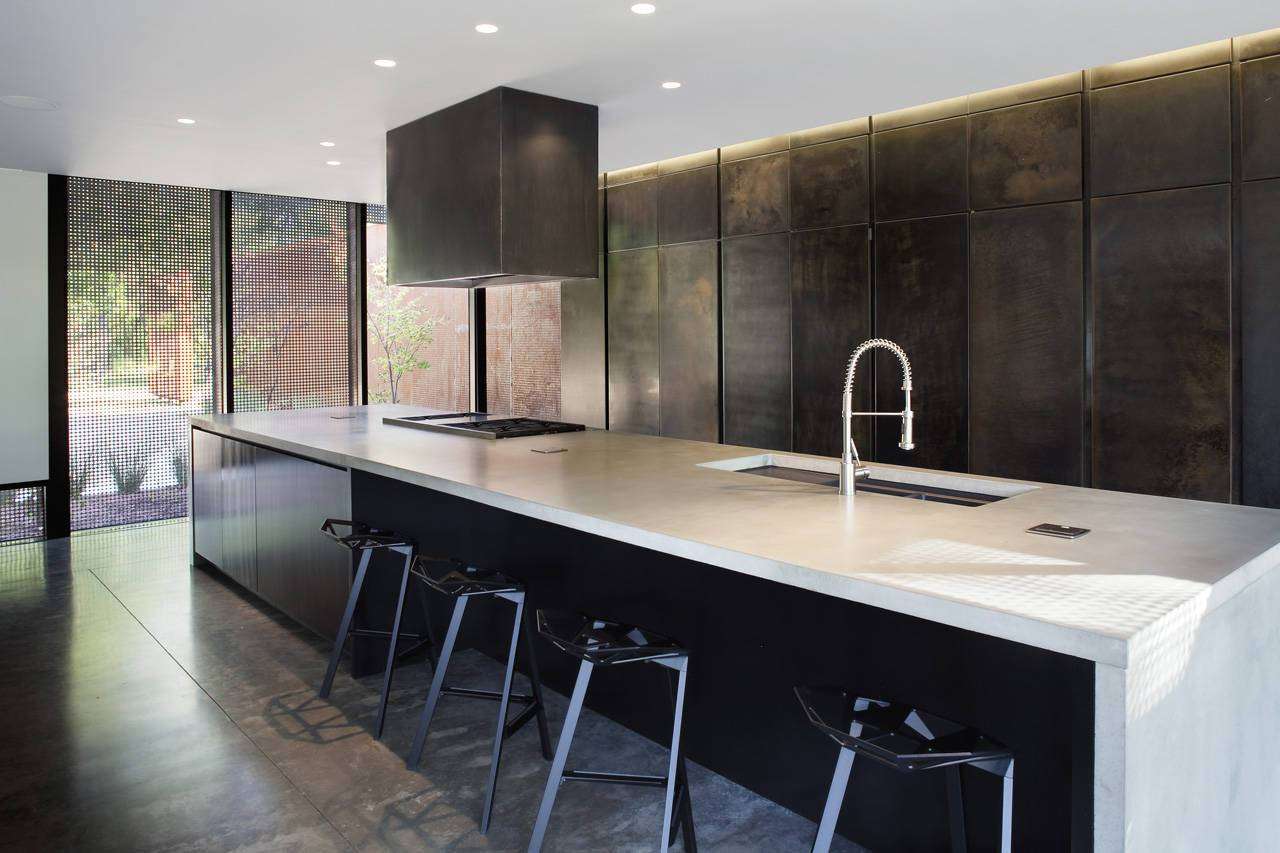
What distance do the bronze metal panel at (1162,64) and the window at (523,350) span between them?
14.5ft

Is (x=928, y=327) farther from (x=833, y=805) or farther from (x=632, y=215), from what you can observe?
(x=833, y=805)

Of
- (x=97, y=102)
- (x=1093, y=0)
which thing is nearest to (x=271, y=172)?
(x=97, y=102)

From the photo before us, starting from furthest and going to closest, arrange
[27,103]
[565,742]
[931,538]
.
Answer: [27,103]
[565,742]
[931,538]

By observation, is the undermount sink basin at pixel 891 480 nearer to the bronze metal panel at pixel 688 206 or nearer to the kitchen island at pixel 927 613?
the kitchen island at pixel 927 613

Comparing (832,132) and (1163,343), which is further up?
(832,132)

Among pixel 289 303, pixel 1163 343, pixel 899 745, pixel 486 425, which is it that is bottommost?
pixel 899 745

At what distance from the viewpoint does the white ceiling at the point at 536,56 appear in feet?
11.0

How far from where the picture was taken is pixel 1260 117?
393cm

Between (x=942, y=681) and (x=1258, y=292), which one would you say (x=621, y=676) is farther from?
(x=1258, y=292)

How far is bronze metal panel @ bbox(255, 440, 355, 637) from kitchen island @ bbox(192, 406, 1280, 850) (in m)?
0.20

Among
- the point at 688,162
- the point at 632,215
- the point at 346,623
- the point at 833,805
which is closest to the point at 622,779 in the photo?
the point at 833,805

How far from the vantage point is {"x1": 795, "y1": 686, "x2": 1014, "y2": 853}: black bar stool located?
5.13ft

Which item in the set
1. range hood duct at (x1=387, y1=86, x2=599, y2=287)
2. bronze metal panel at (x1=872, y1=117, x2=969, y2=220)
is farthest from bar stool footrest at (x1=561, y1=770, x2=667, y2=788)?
bronze metal panel at (x1=872, y1=117, x2=969, y2=220)

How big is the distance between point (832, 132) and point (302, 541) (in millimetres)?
3888
